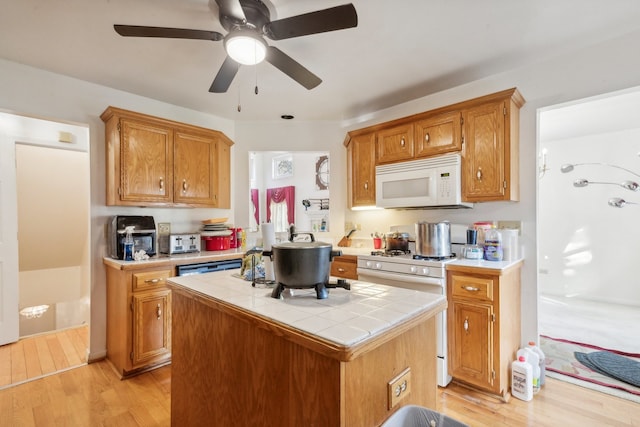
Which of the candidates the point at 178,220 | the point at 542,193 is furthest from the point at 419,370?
the point at 542,193

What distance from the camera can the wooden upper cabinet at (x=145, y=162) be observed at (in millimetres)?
2631

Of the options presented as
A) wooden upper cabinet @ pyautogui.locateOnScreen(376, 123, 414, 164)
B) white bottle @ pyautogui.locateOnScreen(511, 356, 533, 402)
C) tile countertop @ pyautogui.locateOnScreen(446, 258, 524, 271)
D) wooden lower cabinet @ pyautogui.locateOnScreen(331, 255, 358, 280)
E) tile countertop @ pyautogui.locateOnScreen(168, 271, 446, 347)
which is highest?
wooden upper cabinet @ pyautogui.locateOnScreen(376, 123, 414, 164)

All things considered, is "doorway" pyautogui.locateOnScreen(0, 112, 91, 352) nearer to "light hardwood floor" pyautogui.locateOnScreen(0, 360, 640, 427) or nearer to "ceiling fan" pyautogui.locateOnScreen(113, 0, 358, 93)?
"light hardwood floor" pyautogui.locateOnScreen(0, 360, 640, 427)

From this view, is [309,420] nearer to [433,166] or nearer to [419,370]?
[419,370]

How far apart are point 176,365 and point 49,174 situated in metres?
3.34

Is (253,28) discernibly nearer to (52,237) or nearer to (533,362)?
(533,362)

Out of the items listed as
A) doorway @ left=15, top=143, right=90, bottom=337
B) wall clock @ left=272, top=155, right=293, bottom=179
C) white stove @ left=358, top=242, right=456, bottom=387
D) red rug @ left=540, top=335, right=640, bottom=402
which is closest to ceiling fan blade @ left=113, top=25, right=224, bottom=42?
white stove @ left=358, top=242, right=456, bottom=387

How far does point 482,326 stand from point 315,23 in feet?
7.08

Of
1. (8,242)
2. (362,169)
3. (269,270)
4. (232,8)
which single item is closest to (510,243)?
(362,169)

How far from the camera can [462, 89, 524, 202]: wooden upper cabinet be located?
7.59ft

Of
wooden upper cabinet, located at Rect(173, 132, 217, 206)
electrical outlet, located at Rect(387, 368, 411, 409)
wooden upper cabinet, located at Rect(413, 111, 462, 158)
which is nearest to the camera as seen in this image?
electrical outlet, located at Rect(387, 368, 411, 409)

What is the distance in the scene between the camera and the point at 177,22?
1.89m

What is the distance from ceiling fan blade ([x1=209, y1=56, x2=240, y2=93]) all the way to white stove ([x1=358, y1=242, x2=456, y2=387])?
5.83 feet

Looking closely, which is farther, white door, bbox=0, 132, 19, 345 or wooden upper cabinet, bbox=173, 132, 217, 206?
wooden upper cabinet, bbox=173, 132, 217, 206
